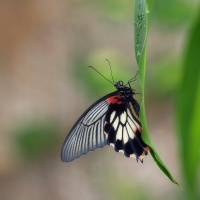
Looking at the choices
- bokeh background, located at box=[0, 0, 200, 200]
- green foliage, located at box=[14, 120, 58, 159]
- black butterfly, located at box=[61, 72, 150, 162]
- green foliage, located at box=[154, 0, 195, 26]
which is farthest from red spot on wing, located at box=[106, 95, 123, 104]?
green foliage, located at box=[14, 120, 58, 159]

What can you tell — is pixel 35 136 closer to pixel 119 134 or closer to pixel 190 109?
pixel 119 134

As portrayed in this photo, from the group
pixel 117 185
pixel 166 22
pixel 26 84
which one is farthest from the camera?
pixel 26 84

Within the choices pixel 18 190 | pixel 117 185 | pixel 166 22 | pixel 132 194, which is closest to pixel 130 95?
pixel 166 22

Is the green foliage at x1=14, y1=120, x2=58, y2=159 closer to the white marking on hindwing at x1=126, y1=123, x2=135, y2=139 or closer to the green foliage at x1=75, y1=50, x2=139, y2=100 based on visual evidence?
the green foliage at x1=75, y1=50, x2=139, y2=100

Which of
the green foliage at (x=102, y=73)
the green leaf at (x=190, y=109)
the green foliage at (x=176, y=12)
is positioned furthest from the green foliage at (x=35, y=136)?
the green leaf at (x=190, y=109)

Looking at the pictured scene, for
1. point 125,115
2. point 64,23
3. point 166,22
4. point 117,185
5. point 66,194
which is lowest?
point 66,194

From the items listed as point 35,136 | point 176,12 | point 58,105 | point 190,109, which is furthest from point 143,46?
point 58,105

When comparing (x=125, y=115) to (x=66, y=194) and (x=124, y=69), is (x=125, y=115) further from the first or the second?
(x=66, y=194)

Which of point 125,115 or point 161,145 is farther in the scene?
point 161,145
